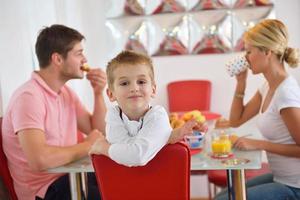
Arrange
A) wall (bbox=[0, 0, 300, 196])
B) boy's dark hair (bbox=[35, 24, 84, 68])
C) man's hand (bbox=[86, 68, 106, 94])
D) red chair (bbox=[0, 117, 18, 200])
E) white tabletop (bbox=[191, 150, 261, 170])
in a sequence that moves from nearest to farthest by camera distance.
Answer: white tabletop (bbox=[191, 150, 261, 170])
red chair (bbox=[0, 117, 18, 200])
boy's dark hair (bbox=[35, 24, 84, 68])
man's hand (bbox=[86, 68, 106, 94])
wall (bbox=[0, 0, 300, 196])

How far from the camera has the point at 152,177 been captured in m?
1.21

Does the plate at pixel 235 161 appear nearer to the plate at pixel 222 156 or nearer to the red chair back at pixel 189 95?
the plate at pixel 222 156

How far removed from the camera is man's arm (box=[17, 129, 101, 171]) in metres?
1.47

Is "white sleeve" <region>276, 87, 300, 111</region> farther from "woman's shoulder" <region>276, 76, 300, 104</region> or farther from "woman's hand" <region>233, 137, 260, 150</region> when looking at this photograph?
"woman's hand" <region>233, 137, 260, 150</region>

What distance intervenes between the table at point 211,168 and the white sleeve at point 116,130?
0.23 m

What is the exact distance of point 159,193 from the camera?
48.4 inches

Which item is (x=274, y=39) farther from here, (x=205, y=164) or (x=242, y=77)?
(x=205, y=164)

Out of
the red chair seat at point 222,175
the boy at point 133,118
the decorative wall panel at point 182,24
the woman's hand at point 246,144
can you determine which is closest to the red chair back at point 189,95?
the decorative wall panel at point 182,24

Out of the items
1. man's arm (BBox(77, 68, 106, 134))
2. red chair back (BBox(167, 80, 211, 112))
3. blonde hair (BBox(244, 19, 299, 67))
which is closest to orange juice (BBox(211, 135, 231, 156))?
blonde hair (BBox(244, 19, 299, 67))

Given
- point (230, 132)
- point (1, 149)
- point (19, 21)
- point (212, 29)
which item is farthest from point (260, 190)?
point (212, 29)

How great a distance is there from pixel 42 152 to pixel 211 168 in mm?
566

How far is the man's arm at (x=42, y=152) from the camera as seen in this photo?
4.83ft

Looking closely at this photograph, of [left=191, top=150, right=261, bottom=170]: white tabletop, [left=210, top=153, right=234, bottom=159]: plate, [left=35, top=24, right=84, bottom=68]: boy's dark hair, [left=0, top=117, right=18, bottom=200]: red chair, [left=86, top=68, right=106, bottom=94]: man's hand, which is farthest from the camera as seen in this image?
[left=86, top=68, right=106, bottom=94]: man's hand

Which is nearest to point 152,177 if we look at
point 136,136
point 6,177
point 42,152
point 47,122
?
point 136,136
